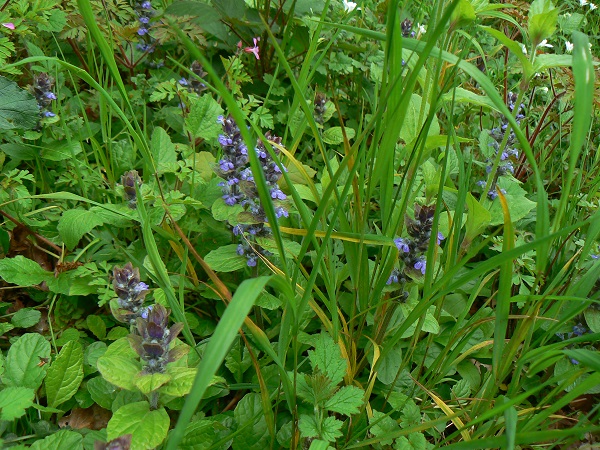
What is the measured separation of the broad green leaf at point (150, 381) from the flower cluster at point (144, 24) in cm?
155

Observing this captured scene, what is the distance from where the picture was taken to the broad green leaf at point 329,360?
1220 mm

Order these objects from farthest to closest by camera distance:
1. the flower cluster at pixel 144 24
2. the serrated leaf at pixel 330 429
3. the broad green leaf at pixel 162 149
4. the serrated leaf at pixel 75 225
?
the flower cluster at pixel 144 24
the broad green leaf at pixel 162 149
the serrated leaf at pixel 75 225
the serrated leaf at pixel 330 429

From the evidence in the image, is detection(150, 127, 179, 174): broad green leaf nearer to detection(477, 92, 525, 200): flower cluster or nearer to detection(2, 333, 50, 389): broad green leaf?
detection(2, 333, 50, 389): broad green leaf

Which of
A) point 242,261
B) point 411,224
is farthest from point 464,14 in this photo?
point 242,261

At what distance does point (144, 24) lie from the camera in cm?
222

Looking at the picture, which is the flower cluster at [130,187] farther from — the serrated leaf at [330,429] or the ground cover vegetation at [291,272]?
the serrated leaf at [330,429]

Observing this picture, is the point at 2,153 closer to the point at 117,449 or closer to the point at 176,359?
the point at 176,359

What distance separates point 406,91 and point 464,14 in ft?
1.22

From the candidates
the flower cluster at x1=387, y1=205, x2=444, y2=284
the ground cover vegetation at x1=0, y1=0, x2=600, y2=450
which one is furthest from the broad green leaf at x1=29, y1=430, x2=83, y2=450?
the flower cluster at x1=387, y1=205, x2=444, y2=284

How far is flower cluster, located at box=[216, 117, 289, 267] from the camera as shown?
145 cm

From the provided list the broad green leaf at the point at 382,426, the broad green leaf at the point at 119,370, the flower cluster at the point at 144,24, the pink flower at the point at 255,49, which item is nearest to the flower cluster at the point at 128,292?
the broad green leaf at the point at 119,370

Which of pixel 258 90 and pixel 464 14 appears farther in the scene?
pixel 258 90

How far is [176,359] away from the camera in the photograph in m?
1.17

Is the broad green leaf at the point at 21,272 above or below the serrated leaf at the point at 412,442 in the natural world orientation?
below
